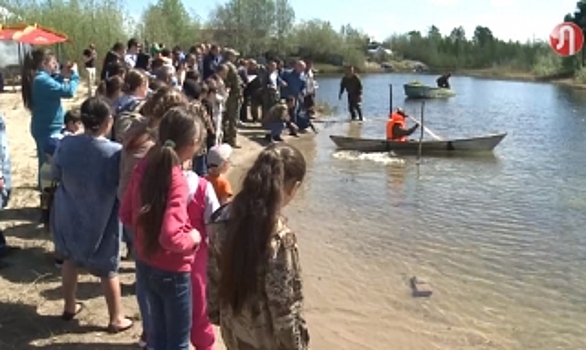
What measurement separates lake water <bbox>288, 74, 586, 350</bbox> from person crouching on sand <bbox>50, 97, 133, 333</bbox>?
1.91 metres

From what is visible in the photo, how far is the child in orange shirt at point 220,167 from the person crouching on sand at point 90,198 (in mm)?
617

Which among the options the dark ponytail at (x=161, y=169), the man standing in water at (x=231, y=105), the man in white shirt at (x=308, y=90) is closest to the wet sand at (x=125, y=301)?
the dark ponytail at (x=161, y=169)

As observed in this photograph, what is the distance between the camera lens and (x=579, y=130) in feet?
79.4

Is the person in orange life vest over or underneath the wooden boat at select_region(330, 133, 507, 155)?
over

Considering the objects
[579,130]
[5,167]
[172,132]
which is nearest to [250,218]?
[172,132]

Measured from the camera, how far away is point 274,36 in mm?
73812

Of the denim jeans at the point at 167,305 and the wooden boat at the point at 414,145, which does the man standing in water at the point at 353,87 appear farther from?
the denim jeans at the point at 167,305

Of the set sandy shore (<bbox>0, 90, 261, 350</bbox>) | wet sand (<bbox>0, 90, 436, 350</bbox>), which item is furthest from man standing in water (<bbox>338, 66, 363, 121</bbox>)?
sandy shore (<bbox>0, 90, 261, 350</bbox>)

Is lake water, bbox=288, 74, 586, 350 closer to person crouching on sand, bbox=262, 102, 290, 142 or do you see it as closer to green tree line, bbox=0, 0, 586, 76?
person crouching on sand, bbox=262, 102, 290, 142

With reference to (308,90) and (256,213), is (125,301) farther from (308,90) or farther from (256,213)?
(308,90)

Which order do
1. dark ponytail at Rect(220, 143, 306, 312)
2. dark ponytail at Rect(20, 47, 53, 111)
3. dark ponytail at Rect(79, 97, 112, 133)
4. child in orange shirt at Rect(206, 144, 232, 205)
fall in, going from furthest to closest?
dark ponytail at Rect(20, 47, 53, 111), child in orange shirt at Rect(206, 144, 232, 205), dark ponytail at Rect(79, 97, 112, 133), dark ponytail at Rect(220, 143, 306, 312)

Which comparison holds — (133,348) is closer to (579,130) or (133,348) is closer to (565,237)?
(565,237)

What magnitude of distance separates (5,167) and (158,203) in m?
3.04

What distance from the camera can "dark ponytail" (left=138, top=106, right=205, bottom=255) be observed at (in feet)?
10.8
